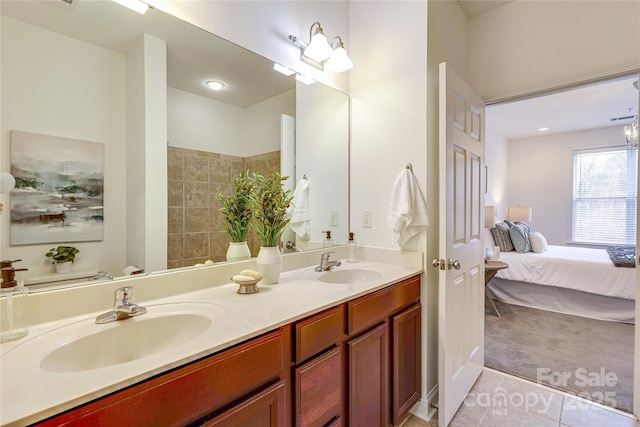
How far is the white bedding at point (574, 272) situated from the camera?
9.84 ft

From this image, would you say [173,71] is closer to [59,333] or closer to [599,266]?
[59,333]

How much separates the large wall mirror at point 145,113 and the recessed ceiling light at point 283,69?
0.09ft

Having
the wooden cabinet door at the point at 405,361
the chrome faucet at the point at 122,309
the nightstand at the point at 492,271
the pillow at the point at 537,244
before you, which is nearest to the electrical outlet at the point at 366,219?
the wooden cabinet door at the point at 405,361

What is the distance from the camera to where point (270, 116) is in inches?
66.1

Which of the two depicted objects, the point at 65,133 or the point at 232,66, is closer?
the point at 65,133

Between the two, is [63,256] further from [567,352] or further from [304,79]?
[567,352]

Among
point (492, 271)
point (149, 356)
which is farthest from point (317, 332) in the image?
point (492, 271)

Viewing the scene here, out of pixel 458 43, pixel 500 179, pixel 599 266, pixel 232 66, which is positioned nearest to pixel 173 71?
pixel 232 66

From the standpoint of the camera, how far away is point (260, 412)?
0.87 meters

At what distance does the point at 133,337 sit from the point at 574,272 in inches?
164

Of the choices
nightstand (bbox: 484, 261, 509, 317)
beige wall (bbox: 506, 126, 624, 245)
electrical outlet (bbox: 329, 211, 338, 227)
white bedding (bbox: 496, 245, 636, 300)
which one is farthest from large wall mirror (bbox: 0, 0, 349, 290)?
beige wall (bbox: 506, 126, 624, 245)

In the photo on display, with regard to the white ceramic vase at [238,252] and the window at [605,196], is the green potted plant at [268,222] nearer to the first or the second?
the white ceramic vase at [238,252]

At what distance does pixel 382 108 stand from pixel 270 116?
774mm

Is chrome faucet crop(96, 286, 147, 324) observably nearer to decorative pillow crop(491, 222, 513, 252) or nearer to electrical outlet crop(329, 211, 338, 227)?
Answer: electrical outlet crop(329, 211, 338, 227)
